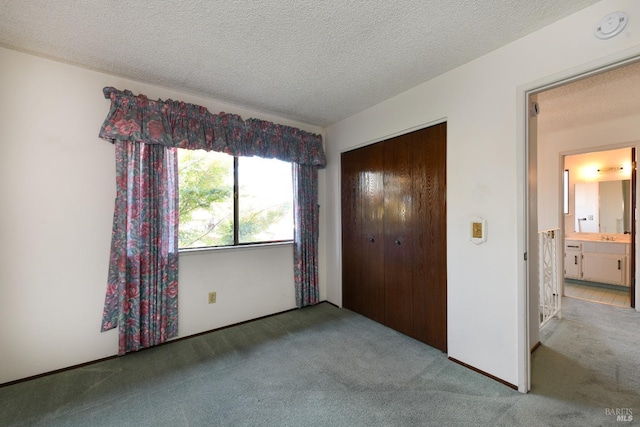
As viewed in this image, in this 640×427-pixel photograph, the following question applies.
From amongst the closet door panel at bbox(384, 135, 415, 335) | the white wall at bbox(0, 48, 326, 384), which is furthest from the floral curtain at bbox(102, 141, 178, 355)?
the closet door panel at bbox(384, 135, 415, 335)

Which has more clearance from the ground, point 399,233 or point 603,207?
point 603,207

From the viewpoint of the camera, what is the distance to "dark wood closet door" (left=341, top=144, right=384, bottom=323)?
2.92 meters

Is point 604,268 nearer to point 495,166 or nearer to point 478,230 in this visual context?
point 478,230

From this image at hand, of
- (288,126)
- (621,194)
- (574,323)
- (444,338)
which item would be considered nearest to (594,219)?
(621,194)

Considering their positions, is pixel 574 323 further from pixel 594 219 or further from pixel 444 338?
pixel 594 219

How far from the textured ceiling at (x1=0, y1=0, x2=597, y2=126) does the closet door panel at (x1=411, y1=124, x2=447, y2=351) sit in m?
0.64

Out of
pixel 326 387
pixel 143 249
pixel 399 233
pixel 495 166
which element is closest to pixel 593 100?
pixel 495 166

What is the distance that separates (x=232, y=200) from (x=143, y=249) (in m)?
0.96

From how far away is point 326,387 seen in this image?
1852 mm

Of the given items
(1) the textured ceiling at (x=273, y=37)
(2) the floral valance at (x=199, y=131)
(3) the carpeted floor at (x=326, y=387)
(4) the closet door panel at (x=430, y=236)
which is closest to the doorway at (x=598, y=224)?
(3) the carpeted floor at (x=326, y=387)

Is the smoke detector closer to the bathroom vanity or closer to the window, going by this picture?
the window

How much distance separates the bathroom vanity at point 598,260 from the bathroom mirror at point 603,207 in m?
0.26

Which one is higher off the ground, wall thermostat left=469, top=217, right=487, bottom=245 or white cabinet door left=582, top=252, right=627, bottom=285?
wall thermostat left=469, top=217, right=487, bottom=245

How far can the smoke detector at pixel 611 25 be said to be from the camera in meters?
1.39
